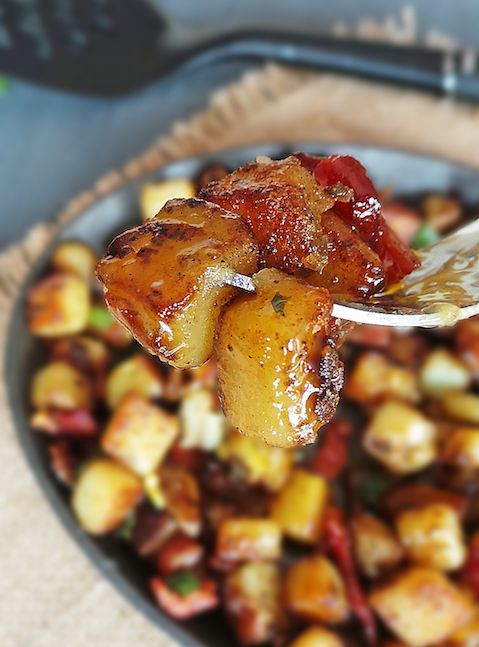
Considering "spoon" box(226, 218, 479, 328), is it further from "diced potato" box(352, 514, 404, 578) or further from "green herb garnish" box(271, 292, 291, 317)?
"diced potato" box(352, 514, 404, 578)

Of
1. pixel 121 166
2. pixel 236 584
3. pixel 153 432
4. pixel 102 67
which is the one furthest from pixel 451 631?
pixel 102 67

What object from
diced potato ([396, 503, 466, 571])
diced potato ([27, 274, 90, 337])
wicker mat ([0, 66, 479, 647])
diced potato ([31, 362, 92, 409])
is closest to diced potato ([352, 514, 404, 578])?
diced potato ([396, 503, 466, 571])

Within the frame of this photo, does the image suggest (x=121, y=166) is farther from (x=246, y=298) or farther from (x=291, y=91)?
(x=246, y=298)

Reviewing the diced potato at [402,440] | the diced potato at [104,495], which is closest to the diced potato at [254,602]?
the diced potato at [104,495]

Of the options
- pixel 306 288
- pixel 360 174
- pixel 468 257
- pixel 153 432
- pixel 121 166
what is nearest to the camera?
pixel 306 288

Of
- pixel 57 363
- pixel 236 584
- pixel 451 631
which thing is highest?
pixel 57 363

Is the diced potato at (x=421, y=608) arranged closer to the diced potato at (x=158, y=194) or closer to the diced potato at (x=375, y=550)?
the diced potato at (x=375, y=550)

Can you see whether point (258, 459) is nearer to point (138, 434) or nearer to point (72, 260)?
point (138, 434)
